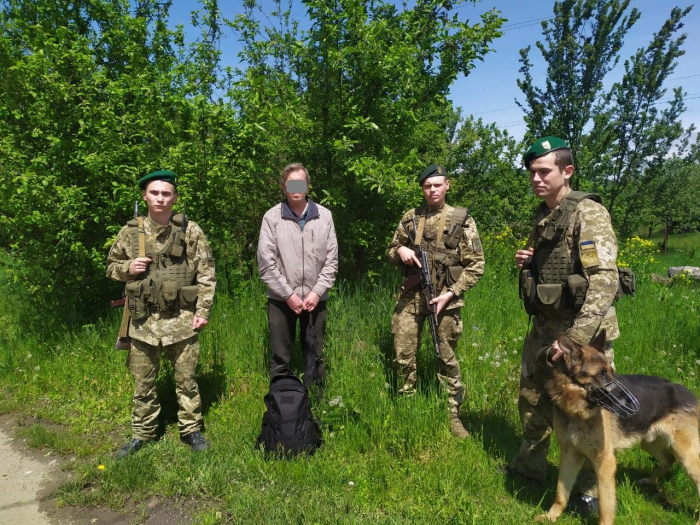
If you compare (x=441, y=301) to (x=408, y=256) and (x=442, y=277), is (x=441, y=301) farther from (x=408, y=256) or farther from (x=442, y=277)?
(x=408, y=256)

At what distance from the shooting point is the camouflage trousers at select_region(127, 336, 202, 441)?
3463mm

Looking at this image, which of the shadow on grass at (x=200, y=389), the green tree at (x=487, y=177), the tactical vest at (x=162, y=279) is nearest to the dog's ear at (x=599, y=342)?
the tactical vest at (x=162, y=279)

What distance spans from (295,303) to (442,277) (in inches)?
48.2

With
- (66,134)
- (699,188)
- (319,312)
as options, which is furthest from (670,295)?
(699,188)

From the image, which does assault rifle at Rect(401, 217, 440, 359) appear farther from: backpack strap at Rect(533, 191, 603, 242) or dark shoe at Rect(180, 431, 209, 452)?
dark shoe at Rect(180, 431, 209, 452)

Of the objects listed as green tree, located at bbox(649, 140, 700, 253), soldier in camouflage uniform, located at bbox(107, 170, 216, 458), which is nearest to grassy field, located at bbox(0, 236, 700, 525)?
soldier in camouflage uniform, located at bbox(107, 170, 216, 458)

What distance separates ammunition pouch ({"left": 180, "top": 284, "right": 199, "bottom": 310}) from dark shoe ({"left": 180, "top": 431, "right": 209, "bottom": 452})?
1044 millimetres

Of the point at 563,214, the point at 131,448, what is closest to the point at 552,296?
the point at 563,214

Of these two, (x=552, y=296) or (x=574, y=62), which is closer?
(x=552, y=296)

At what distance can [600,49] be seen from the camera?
921 cm

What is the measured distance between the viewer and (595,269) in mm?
2471

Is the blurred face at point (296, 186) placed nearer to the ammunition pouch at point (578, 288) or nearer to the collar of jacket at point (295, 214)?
the collar of jacket at point (295, 214)

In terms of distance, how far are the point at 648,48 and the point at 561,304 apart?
10.3 metres

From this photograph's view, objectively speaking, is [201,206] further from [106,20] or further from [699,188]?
[699,188]
